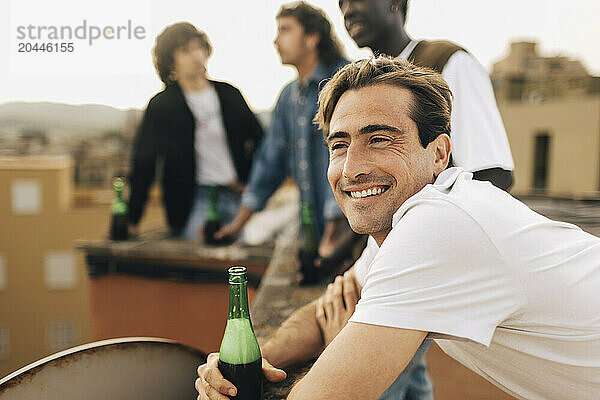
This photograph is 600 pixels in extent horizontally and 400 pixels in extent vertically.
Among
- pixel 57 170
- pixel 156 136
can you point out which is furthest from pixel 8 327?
pixel 156 136

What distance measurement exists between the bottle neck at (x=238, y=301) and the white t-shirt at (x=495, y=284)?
20 centimetres

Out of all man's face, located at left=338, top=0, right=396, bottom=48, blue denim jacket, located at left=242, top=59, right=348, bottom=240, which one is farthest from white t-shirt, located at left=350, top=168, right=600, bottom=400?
blue denim jacket, located at left=242, top=59, right=348, bottom=240

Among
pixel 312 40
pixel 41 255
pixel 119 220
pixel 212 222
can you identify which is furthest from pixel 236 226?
pixel 41 255

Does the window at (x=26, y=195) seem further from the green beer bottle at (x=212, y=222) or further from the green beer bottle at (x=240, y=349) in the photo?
the green beer bottle at (x=240, y=349)

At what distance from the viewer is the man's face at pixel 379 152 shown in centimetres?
78

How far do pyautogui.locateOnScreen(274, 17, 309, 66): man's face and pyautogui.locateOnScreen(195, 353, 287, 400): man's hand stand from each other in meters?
1.49

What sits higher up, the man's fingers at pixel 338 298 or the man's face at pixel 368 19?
the man's face at pixel 368 19

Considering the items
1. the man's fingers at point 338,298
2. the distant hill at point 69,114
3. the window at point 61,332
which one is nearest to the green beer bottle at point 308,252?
the man's fingers at point 338,298

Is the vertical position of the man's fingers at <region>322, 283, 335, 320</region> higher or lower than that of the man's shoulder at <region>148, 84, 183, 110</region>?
lower

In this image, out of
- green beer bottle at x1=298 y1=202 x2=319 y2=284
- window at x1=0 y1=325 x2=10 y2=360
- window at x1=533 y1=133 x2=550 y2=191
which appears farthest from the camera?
window at x1=0 y1=325 x2=10 y2=360

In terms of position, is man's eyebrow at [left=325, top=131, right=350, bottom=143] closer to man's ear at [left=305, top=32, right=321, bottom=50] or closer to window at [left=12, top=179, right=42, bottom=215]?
man's ear at [left=305, top=32, right=321, bottom=50]

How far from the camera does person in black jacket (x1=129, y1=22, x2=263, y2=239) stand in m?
2.71

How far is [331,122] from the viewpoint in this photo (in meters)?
0.84

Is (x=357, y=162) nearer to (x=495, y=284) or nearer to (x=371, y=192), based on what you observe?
(x=371, y=192)
